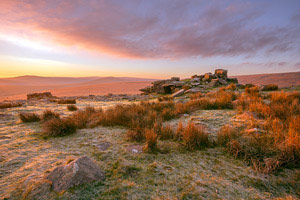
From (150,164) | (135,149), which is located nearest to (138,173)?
(150,164)

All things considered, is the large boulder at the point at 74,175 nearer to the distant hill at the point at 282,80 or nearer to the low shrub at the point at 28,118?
the low shrub at the point at 28,118

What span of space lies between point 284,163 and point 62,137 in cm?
415

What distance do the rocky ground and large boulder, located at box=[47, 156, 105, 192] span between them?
0.06 m

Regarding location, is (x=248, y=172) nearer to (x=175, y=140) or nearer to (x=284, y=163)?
(x=284, y=163)

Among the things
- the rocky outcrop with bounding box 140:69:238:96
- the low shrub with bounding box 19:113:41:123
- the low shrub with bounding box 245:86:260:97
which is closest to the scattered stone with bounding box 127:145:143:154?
the low shrub with bounding box 19:113:41:123

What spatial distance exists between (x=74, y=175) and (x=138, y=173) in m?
0.78

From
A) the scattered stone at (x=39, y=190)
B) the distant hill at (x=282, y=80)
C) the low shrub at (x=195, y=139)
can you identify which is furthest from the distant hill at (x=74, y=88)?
the distant hill at (x=282, y=80)

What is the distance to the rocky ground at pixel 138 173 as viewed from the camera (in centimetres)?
160

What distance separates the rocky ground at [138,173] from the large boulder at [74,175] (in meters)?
0.06

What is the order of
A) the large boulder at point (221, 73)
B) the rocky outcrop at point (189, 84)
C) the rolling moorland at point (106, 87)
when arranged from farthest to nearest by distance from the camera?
the rolling moorland at point (106, 87) < the large boulder at point (221, 73) < the rocky outcrop at point (189, 84)

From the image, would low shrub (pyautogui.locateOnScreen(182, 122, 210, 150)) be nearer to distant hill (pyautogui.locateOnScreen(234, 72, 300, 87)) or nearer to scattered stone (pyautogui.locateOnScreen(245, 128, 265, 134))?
scattered stone (pyautogui.locateOnScreen(245, 128, 265, 134))

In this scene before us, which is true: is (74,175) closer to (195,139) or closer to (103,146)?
(103,146)

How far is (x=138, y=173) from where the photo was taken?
6.44 ft

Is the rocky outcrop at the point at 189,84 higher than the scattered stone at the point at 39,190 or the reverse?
higher
